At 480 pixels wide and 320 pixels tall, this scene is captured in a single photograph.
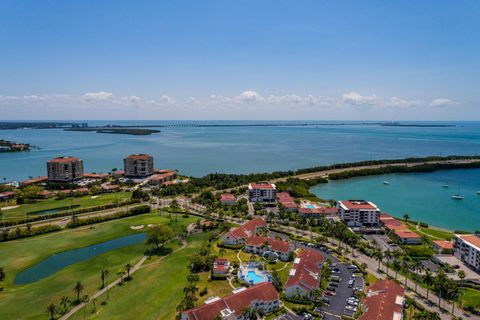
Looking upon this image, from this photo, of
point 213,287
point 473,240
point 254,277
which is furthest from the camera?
point 473,240

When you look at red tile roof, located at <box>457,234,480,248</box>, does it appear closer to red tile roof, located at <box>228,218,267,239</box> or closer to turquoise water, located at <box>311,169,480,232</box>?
turquoise water, located at <box>311,169,480,232</box>

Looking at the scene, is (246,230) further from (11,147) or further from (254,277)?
(11,147)

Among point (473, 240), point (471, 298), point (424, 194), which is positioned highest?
point (473, 240)

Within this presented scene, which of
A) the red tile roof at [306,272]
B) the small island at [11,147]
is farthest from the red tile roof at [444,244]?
the small island at [11,147]

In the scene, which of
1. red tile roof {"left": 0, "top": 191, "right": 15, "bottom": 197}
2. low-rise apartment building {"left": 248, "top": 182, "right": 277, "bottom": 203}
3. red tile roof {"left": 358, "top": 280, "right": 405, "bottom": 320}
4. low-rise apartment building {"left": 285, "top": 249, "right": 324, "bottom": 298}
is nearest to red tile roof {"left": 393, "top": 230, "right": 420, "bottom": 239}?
low-rise apartment building {"left": 285, "top": 249, "right": 324, "bottom": 298}

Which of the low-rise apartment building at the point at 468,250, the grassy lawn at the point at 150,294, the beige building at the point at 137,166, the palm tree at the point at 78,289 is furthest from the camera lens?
the beige building at the point at 137,166

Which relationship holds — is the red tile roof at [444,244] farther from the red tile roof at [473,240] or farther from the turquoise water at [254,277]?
the turquoise water at [254,277]

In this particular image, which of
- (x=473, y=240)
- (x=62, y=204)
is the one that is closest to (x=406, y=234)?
(x=473, y=240)
